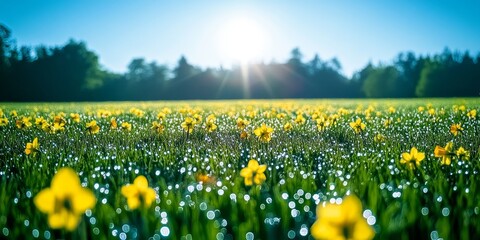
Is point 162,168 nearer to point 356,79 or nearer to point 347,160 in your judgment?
point 347,160

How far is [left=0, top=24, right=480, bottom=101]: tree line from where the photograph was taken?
58000mm

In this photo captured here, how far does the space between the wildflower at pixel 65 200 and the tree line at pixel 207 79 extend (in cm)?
6100

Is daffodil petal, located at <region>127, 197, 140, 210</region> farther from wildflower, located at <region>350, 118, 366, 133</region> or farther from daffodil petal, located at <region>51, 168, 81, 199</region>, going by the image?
wildflower, located at <region>350, 118, 366, 133</region>

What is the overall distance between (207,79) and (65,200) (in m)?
65.1

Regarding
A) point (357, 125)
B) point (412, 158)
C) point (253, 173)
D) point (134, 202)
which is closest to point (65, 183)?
point (134, 202)

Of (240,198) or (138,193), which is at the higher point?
(138,193)

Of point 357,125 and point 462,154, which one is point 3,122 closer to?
point 357,125

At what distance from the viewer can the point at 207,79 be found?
65688mm

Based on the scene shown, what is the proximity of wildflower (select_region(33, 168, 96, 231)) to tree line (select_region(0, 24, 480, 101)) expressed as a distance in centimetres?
6100

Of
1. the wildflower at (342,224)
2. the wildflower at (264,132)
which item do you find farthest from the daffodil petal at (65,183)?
the wildflower at (264,132)

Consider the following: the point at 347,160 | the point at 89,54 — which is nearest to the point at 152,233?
the point at 347,160

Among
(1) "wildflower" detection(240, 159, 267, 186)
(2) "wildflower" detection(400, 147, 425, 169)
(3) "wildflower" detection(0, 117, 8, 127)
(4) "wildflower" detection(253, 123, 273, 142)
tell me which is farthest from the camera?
(3) "wildflower" detection(0, 117, 8, 127)

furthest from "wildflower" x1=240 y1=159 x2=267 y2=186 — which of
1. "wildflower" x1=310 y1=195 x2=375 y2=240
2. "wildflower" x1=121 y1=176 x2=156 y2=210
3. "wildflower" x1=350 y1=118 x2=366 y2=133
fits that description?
"wildflower" x1=350 y1=118 x2=366 y2=133

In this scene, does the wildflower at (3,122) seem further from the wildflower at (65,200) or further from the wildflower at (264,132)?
the wildflower at (65,200)
